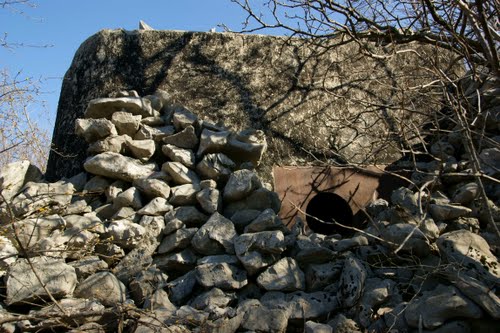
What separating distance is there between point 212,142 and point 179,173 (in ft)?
1.15

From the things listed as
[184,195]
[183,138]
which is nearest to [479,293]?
[184,195]

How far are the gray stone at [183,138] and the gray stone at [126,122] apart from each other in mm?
258

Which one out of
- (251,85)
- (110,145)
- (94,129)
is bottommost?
(110,145)

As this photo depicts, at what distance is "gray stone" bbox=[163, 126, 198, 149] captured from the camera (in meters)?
4.38

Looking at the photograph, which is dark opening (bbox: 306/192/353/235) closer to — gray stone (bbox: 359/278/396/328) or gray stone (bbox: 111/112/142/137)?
gray stone (bbox: 359/278/396/328)

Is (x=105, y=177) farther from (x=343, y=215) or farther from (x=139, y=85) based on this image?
(x=343, y=215)

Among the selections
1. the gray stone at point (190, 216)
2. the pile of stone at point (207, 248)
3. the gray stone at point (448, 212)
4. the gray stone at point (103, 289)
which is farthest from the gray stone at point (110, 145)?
the gray stone at point (448, 212)

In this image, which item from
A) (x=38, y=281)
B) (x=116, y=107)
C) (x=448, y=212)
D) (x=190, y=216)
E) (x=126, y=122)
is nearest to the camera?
(x=38, y=281)

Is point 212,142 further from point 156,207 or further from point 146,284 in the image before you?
point 146,284

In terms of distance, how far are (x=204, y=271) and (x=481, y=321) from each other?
1631 mm

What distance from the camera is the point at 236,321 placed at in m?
3.12

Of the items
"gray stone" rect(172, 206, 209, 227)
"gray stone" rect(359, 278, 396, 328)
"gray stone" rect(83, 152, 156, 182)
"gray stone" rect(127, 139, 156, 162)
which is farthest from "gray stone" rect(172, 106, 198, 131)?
"gray stone" rect(359, 278, 396, 328)

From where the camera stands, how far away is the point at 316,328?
3016 millimetres

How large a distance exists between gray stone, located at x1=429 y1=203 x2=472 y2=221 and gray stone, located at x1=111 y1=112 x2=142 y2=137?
2319 millimetres
